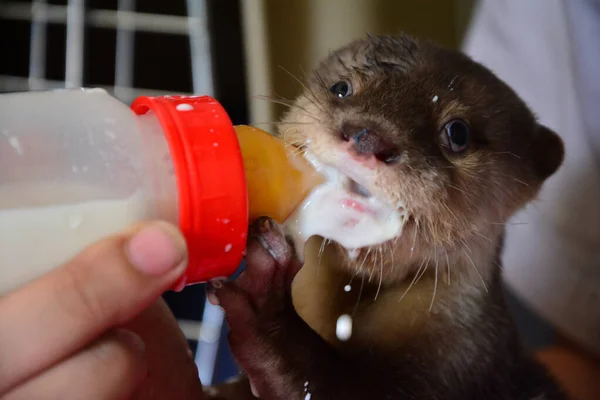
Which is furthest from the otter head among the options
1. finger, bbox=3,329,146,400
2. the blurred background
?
the blurred background

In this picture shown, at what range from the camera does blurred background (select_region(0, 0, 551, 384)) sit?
1490mm

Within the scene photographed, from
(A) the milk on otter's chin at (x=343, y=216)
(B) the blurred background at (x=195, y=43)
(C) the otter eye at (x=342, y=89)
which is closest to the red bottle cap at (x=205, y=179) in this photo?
(A) the milk on otter's chin at (x=343, y=216)

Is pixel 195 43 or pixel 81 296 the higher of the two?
pixel 195 43

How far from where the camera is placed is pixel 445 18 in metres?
1.63

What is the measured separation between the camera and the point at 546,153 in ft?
3.14

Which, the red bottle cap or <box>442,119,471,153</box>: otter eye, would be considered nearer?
the red bottle cap

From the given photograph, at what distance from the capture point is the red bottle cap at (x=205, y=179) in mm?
486

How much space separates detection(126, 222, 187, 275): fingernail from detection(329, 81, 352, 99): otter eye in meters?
0.41

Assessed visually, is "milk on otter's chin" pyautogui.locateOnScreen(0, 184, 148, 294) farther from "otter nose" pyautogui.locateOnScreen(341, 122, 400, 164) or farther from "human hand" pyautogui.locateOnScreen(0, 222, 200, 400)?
"otter nose" pyautogui.locateOnScreen(341, 122, 400, 164)

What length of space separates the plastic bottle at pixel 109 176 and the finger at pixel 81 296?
0.02 metres

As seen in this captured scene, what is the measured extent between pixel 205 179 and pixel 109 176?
78 millimetres

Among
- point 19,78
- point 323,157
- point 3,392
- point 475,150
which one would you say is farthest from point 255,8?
point 3,392

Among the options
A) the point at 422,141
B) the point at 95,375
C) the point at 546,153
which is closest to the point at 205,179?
the point at 95,375

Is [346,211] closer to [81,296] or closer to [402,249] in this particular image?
[402,249]
